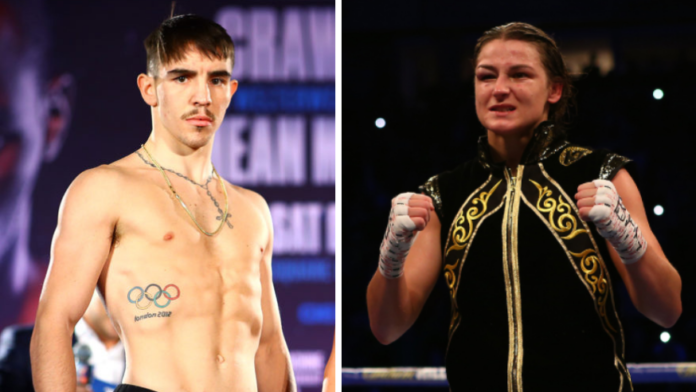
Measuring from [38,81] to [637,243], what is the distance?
2.08 meters

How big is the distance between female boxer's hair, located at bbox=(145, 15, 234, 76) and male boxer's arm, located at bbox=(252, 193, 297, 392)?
0.55 m

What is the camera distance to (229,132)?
2.65 metres

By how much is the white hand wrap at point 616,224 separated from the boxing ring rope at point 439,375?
850 millimetres

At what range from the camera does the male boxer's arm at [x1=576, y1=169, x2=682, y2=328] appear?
1.56 meters

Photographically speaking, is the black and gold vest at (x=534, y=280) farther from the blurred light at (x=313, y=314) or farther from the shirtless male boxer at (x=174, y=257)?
the blurred light at (x=313, y=314)

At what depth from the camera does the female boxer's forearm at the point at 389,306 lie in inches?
68.2

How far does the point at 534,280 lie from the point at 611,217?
0.25 metres

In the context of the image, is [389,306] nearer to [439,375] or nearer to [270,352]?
[270,352]

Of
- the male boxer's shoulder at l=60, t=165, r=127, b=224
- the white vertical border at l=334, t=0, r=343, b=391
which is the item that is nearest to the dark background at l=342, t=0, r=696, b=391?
the white vertical border at l=334, t=0, r=343, b=391

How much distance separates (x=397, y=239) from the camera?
5.35 ft

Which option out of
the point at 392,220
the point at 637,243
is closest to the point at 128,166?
the point at 392,220

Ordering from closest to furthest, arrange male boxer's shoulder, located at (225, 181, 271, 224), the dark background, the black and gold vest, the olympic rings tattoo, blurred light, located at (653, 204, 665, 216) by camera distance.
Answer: the black and gold vest < the olympic rings tattoo < male boxer's shoulder, located at (225, 181, 271, 224) < the dark background < blurred light, located at (653, 204, 665, 216)

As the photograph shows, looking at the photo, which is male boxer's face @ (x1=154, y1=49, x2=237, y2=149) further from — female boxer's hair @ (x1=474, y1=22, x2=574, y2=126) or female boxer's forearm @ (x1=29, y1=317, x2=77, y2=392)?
female boxer's hair @ (x1=474, y1=22, x2=574, y2=126)

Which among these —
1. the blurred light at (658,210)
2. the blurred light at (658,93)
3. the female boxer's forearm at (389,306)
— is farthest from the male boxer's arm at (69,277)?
the blurred light at (658,93)
